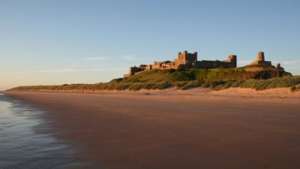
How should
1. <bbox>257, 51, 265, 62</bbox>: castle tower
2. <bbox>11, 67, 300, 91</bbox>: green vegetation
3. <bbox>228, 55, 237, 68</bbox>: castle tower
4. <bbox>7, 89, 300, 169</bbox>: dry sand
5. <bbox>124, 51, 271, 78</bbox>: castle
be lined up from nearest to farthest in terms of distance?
<bbox>7, 89, 300, 169</bbox>: dry sand < <bbox>11, 67, 300, 91</bbox>: green vegetation < <bbox>257, 51, 265, 62</bbox>: castle tower < <bbox>124, 51, 271, 78</bbox>: castle < <bbox>228, 55, 237, 68</bbox>: castle tower

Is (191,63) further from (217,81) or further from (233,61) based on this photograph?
(217,81)

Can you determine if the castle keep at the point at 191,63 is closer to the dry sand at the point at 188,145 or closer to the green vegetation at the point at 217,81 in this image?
the green vegetation at the point at 217,81

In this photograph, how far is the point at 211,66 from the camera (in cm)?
8106

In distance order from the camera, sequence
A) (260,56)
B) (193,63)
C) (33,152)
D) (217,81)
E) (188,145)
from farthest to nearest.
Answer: (193,63) < (260,56) < (217,81) < (188,145) < (33,152)

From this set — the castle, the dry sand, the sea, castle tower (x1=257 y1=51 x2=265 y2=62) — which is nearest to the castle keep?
the castle

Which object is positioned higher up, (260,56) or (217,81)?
(260,56)

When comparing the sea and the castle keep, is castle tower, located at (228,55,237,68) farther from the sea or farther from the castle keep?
the sea

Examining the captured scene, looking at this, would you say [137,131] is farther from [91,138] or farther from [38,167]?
[38,167]

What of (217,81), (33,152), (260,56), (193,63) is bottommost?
(33,152)

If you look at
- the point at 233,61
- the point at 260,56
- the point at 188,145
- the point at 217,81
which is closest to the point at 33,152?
the point at 188,145

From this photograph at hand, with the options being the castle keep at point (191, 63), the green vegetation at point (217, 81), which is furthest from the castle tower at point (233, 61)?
the green vegetation at point (217, 81)

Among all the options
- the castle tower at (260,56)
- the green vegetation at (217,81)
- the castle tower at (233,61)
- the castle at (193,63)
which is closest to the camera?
the green vegetation at (217,81)

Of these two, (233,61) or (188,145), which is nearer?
(188,145)

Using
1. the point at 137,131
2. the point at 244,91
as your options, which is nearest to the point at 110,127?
the point at 137,131
